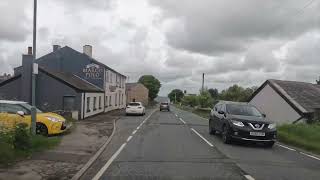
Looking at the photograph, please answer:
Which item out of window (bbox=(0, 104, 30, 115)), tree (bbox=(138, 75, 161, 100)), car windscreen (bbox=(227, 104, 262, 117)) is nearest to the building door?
window (bbox=(0, 104, 30, 115))

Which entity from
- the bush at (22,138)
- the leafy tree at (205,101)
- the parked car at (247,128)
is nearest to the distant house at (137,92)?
the leafy tree at (205,101)

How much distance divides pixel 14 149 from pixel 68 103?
25.1 m

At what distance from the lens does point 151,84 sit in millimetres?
145000

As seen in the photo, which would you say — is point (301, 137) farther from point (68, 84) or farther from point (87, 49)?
point (87, 49)

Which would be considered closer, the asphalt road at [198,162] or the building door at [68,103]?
the asphalt road at [198,162]

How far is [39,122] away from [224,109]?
8.03m

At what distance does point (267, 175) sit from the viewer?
10.9 metres

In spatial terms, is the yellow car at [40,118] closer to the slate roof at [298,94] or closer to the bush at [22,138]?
the bush at [22,138]

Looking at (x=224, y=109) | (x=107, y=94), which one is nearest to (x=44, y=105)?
(x=107, y=94)

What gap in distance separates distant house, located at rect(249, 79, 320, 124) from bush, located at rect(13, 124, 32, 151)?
2594 centimetres

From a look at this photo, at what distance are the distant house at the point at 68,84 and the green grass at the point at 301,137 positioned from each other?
55.8 ft

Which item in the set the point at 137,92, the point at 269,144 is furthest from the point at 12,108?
the point at 137,92

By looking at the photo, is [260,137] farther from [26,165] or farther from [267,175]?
[26,165]

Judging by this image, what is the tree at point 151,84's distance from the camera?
144500 mm
